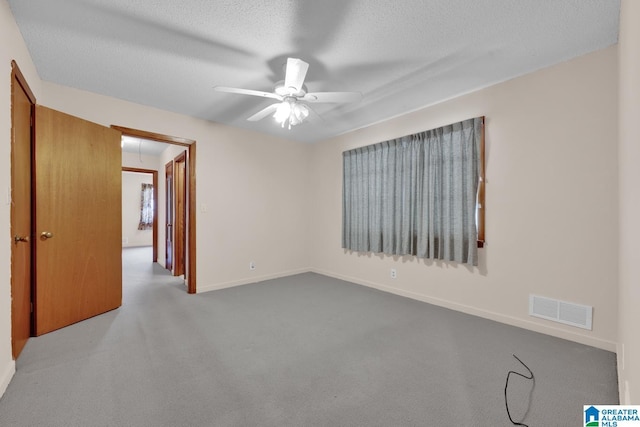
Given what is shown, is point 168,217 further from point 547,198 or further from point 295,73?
point 547,198

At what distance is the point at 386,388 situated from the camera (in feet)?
5.53

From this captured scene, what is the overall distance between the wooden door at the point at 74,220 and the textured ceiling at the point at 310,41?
0.57m

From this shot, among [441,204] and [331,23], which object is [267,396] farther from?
[441,204]

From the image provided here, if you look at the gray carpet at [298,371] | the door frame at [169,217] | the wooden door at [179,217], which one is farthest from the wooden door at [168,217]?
the gray carpet at [298,371]

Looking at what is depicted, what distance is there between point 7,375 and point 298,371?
1750mm

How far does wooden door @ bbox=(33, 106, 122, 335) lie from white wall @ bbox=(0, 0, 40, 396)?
74cm

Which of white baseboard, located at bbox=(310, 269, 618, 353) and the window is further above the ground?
the window

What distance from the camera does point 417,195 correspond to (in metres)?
3.36

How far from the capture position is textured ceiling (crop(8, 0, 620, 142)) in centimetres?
173

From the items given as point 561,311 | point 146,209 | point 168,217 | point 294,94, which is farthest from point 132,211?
point 561,311

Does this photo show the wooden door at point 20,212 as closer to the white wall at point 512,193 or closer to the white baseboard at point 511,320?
the white wall at point 512,193

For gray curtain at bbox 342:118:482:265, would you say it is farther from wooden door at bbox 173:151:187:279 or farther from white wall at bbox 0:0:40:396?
white wall at bbox 0:0:40:396

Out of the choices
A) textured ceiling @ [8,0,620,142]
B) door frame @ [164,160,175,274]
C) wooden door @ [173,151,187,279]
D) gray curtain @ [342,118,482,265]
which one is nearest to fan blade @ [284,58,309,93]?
textured ceiling @ [8,0,620,142]

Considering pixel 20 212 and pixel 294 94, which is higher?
pixel 294 94
